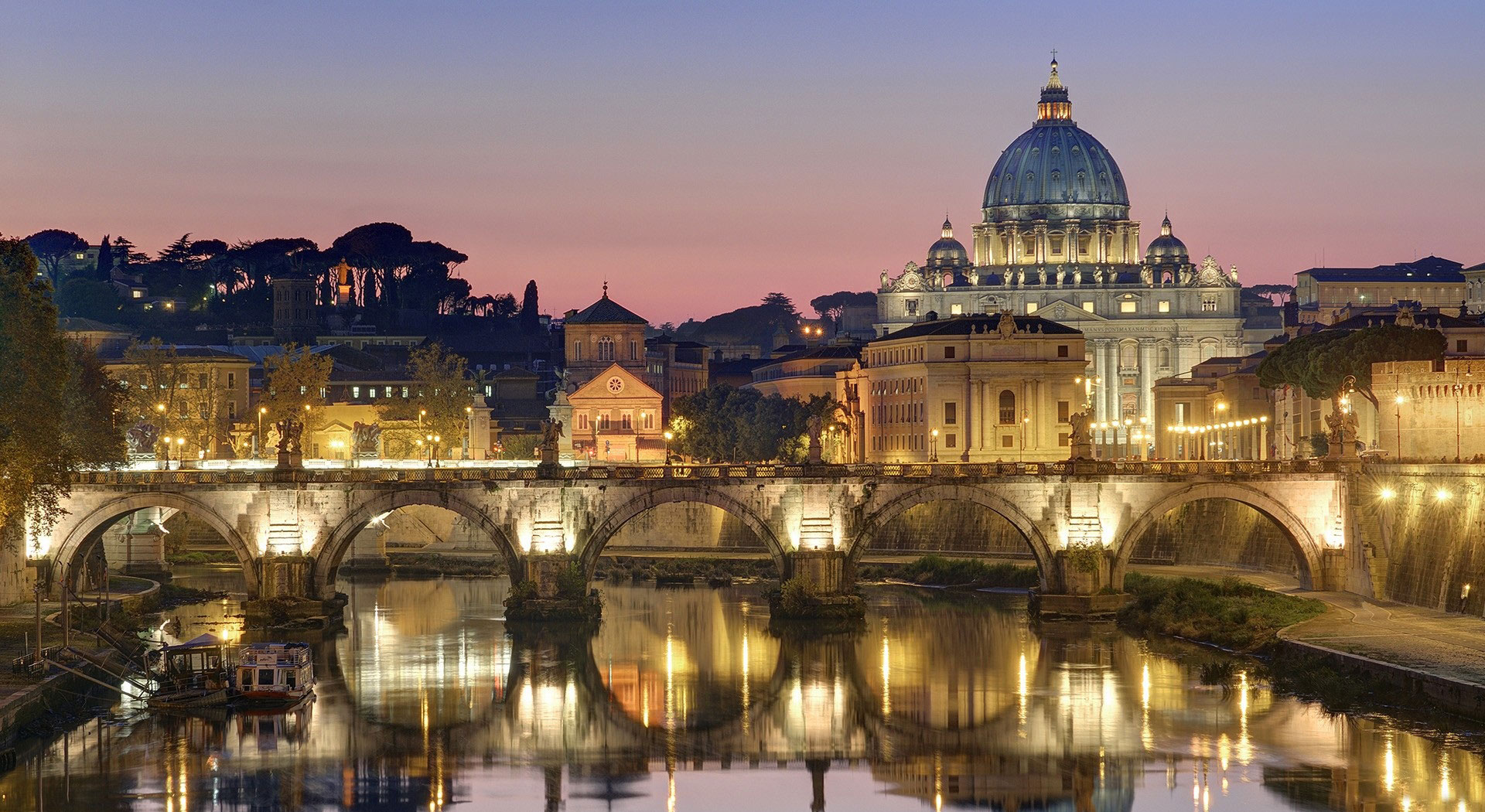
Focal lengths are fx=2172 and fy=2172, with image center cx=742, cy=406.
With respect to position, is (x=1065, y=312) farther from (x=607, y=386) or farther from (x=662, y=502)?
(x=662, y=502)

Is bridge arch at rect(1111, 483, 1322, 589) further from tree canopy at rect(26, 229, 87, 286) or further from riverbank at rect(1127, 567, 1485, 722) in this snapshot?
tree canopy at rect(26, 229, 87, 286)

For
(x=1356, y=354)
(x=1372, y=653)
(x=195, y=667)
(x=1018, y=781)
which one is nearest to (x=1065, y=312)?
(x=1356, y=354)

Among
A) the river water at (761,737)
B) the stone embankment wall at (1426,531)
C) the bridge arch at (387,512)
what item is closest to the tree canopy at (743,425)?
the bridge arch at (387,512)

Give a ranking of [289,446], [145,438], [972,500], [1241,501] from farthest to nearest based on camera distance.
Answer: [145,438]
[289,446]
[972,500]
[1241,501]

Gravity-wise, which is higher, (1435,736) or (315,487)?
(315,487)

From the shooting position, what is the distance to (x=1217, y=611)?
65375 millimetres

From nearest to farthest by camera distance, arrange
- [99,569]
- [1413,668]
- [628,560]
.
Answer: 1. [1413,668]
2. [99,569]
3. [628,560]

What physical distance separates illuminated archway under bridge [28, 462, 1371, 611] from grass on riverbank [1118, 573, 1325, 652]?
191 centimetres

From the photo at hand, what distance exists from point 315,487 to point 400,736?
2074cm

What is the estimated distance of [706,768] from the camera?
158 ft

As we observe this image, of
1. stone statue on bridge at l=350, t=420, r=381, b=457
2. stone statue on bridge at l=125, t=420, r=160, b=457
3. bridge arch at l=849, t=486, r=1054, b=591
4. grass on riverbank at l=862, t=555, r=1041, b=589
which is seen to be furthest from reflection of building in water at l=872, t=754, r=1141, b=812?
stone statue on bridge at l=350, t=420, r=381, b=457

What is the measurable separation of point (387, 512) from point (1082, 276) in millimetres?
120379

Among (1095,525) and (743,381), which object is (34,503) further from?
(743,381)

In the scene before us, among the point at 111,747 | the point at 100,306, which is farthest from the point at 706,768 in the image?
the point at 100,306
